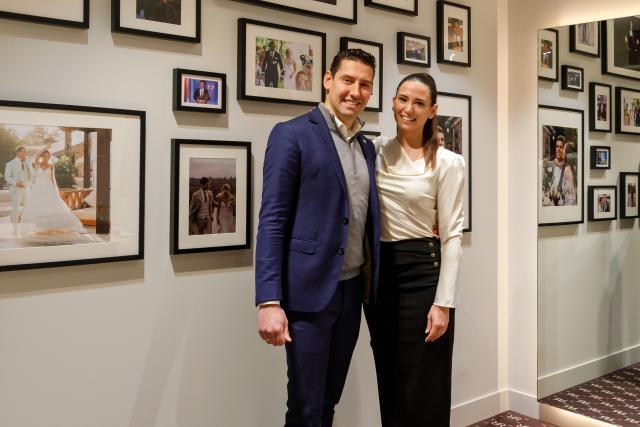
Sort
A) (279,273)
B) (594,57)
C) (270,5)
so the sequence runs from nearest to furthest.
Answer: (279,273), (270,5), (594,57)

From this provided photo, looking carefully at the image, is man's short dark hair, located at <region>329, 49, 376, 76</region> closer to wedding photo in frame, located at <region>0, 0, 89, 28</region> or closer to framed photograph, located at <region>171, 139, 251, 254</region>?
framed photograph, located at <region>171, 139, 251, 254</region>

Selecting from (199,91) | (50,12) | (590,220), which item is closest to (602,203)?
(590,220)

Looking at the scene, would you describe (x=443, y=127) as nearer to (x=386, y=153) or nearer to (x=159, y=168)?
(x=386, y=153)

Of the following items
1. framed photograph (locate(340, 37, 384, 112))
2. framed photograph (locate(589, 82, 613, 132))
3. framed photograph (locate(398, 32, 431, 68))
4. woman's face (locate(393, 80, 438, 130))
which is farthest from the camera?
framed photograph (locate(589, 82, 613, 132))

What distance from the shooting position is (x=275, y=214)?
1.75 m

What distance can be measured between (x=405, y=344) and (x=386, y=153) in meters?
0.63

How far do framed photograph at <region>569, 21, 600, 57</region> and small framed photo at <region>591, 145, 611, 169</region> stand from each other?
1.40ft

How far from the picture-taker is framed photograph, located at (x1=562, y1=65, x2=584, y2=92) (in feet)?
9.51

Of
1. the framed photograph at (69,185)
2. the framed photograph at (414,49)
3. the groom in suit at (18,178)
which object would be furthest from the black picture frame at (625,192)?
the groom in suit at (18,178)

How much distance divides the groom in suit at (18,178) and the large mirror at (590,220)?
90.3 inches

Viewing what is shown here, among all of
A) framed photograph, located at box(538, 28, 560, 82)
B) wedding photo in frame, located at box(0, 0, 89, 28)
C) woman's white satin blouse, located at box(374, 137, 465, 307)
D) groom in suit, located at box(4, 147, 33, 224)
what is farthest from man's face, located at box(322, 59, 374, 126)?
framed photograph, located at box(538, 28, 560, 82)

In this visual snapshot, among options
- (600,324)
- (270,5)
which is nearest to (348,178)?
(270,5)

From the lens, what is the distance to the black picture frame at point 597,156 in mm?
2828

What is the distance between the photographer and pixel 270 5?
2.24 m
